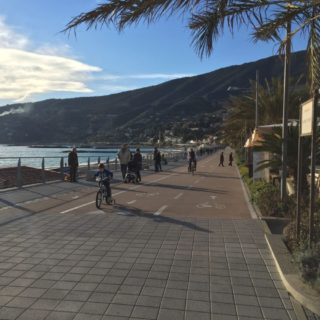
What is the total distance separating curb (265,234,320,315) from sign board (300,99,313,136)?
168cm

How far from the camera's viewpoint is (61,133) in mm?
162375

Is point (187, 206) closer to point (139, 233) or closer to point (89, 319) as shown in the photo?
point (139, 233)

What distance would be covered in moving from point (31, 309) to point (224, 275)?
8.21ft

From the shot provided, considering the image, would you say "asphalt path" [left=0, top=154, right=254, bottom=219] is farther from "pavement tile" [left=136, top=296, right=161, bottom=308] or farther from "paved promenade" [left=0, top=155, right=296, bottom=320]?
"pavement tile" [left=136, top=296, right=161, bottom=308]

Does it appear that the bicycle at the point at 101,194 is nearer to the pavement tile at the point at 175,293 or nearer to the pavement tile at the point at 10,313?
the pavement tile at the point at 175,293

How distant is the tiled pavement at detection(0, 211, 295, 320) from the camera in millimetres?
5109

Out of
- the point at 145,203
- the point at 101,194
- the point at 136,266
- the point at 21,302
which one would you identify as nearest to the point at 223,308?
the point at 136,266

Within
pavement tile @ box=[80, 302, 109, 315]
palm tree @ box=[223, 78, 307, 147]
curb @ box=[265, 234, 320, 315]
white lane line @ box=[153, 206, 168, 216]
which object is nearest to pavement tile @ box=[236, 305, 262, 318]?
curb @ box=[265, 234, 320, 315]

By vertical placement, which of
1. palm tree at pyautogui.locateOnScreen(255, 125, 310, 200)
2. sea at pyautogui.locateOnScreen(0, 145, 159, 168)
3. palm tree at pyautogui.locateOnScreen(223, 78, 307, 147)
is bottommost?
sea at pyautogui.locateOnScreen(0, 145, 159, 168)

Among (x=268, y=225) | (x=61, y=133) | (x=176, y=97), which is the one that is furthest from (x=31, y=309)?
(x=176, y=97)

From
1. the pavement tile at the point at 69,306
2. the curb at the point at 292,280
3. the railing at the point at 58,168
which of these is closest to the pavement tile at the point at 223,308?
the curb at the point at 292,280

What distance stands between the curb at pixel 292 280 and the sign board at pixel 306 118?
168 cm

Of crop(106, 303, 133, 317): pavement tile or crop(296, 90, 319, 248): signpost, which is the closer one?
crop(106, 303, 133, 317): pavement tile

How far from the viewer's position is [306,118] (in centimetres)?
696
